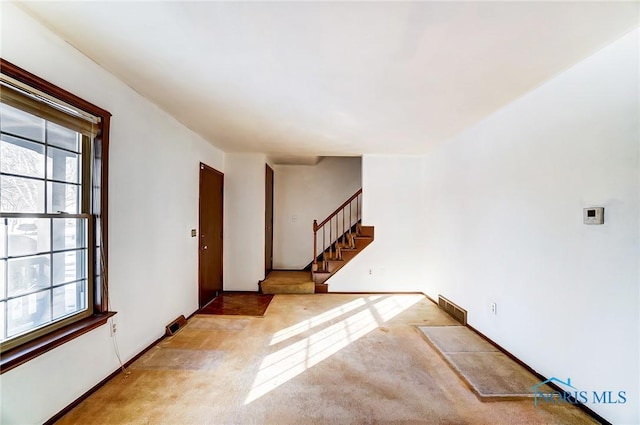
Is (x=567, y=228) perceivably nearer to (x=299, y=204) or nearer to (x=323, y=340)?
(x=323, y=340)

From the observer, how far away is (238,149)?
179 inches

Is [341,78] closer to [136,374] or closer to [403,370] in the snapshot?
[403,370]

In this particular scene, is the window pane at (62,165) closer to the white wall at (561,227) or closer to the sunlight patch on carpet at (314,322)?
the sunlight patch on carpet at (314,322)

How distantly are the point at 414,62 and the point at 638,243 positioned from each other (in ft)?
5.89

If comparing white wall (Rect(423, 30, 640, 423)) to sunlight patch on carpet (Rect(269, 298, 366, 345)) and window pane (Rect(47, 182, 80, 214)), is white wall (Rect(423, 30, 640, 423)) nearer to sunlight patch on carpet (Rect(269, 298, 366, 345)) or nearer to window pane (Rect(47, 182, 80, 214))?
sunlight patch on carpet (Rect(269, 298, 366, 345))

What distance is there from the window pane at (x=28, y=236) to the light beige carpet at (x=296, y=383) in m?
1.16

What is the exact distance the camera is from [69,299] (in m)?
1.95

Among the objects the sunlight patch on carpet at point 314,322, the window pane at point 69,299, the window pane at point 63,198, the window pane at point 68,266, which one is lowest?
the sunlight patch on carpet at point 314,322

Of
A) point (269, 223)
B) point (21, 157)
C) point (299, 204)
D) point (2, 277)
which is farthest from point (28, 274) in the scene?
point (299, 204)

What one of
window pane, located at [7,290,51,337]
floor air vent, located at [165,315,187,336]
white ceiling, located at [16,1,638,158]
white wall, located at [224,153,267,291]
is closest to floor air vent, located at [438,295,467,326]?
white ceiling, located at [16,1,638,158]

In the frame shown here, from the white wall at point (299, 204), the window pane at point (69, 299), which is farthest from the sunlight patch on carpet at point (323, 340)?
the white wall at point (299, 204)

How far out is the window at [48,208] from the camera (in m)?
1.53

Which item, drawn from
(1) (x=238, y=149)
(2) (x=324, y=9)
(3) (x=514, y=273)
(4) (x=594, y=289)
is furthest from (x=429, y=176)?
(2) (x=324, y=9)

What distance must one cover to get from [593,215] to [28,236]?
3.70 meters
